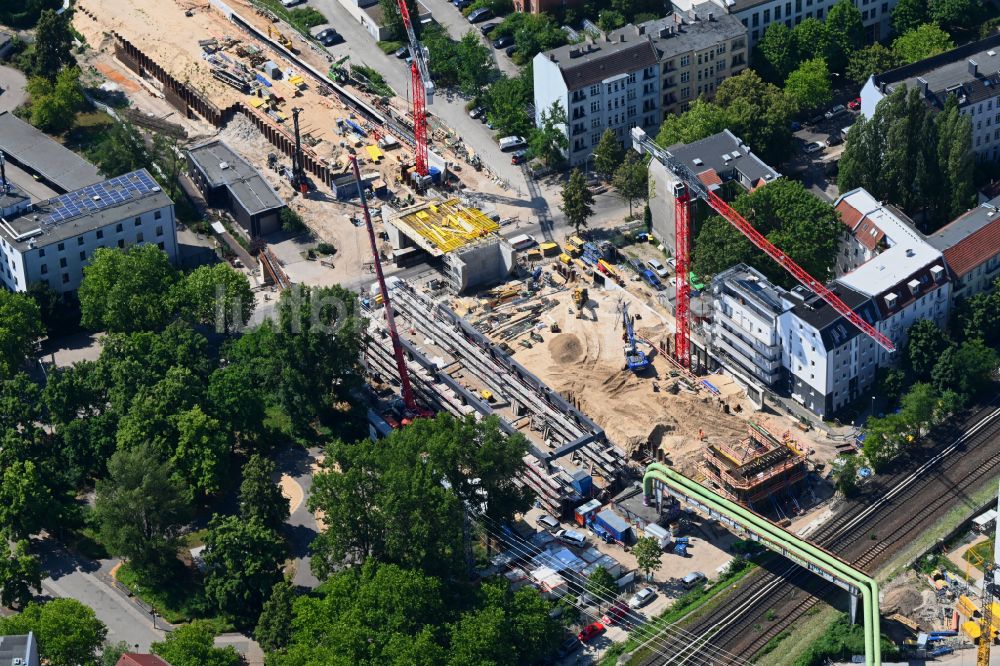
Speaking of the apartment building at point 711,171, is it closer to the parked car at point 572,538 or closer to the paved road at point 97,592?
the parked car at point 572,538

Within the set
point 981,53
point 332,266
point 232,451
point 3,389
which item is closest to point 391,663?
point 232,451

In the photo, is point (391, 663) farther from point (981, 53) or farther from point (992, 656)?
point (981, 53)

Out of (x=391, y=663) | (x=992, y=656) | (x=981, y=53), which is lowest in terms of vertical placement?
(x=992, y=656)

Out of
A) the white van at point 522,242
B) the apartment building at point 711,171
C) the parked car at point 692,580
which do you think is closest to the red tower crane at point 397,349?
the white van at point 522,242

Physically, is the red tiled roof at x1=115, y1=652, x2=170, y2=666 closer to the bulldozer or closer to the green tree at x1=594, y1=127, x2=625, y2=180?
the bulldozer

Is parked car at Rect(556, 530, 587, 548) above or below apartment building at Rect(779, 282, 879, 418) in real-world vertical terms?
below

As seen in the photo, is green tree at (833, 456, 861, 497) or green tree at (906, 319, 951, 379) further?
green tree at (906, 319, 951, 379)

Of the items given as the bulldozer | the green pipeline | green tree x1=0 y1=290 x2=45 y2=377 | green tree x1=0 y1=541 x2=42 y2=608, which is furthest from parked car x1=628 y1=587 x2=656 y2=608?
green tree x1=0 y1=290 x2=45 y2=377
